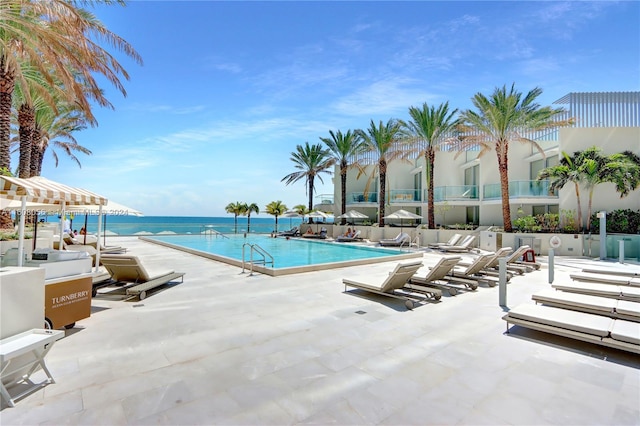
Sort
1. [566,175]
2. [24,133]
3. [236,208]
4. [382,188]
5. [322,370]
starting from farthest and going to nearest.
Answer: [236,208]
[382,188]
[566,175]
[24,133]
[322,370]

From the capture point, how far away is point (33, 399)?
3.11 meters

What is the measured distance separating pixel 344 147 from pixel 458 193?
10.3m

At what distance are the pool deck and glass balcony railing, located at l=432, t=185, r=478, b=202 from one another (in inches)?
753

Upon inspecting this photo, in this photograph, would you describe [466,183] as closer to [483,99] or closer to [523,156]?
[523,156]

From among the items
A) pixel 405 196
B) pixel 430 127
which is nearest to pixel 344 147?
pixel 405 196

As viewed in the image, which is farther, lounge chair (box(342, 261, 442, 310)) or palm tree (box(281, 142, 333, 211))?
palm tree (box(281, 142, 333, 211))

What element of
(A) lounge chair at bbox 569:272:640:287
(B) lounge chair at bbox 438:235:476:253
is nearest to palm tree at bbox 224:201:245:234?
(B) lounge chair at bbox 438:235:476:253

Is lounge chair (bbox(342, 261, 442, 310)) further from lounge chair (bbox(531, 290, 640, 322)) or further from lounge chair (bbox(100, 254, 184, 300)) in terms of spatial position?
lounge chair (bbox(100, 254, 184, 300))

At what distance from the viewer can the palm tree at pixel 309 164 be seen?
31391 millimetres

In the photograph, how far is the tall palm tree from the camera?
29062 mm

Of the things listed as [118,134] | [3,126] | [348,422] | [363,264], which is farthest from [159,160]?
[348,422]

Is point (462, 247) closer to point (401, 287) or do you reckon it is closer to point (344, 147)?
point (401, 287)

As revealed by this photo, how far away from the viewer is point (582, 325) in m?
4.49

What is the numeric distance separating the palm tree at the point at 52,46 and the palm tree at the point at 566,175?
19073mm
